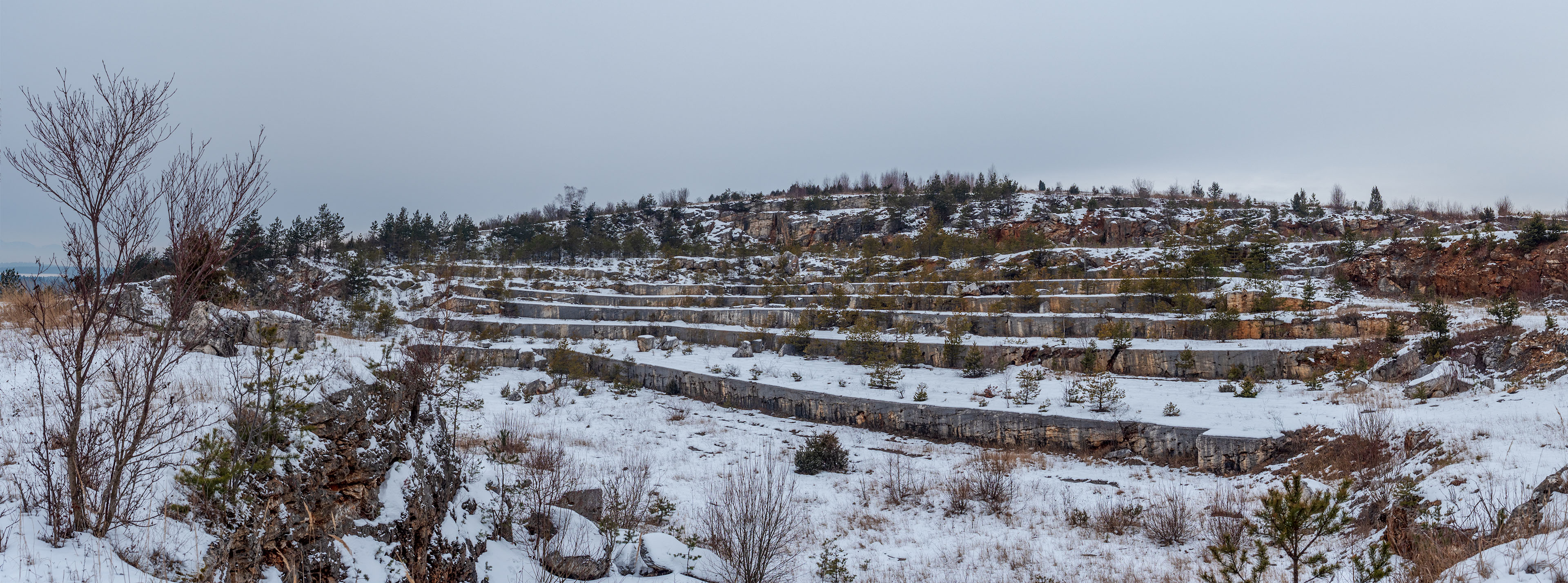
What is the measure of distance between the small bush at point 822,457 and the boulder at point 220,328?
8.84 m

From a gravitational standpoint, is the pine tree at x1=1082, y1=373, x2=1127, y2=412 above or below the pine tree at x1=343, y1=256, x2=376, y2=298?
below

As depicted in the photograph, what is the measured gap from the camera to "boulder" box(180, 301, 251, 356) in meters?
7.81

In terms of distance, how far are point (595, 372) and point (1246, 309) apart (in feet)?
72.6

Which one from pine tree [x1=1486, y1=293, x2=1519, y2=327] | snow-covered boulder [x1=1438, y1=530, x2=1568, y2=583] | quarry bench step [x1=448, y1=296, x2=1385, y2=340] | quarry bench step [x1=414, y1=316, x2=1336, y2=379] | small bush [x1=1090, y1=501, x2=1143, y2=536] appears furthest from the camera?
quarry bench step [x1=448, y1=296, x2=1385, y2=340]

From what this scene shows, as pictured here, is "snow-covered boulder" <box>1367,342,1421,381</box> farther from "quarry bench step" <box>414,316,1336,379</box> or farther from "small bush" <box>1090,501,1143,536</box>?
"small bush" <box>1090,501,1143,536</box>

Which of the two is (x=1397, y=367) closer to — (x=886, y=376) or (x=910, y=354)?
(x=910, y=354)

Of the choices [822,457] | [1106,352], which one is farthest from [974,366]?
[822,457]

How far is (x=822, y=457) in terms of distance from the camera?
40.6 ft

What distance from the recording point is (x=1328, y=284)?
77.3ft

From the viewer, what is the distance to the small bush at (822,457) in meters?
12.1

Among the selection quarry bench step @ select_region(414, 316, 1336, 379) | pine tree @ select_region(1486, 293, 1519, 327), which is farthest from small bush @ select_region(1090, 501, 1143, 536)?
pine tree @ select_region(1486, 293, 1519, 327)

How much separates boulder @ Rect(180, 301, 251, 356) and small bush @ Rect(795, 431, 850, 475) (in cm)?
884

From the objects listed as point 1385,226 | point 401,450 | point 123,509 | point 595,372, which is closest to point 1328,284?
point 1385,226

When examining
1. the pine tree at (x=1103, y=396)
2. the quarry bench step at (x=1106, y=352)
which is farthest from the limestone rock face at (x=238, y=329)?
the pine tree at (x=1103, y=396)
